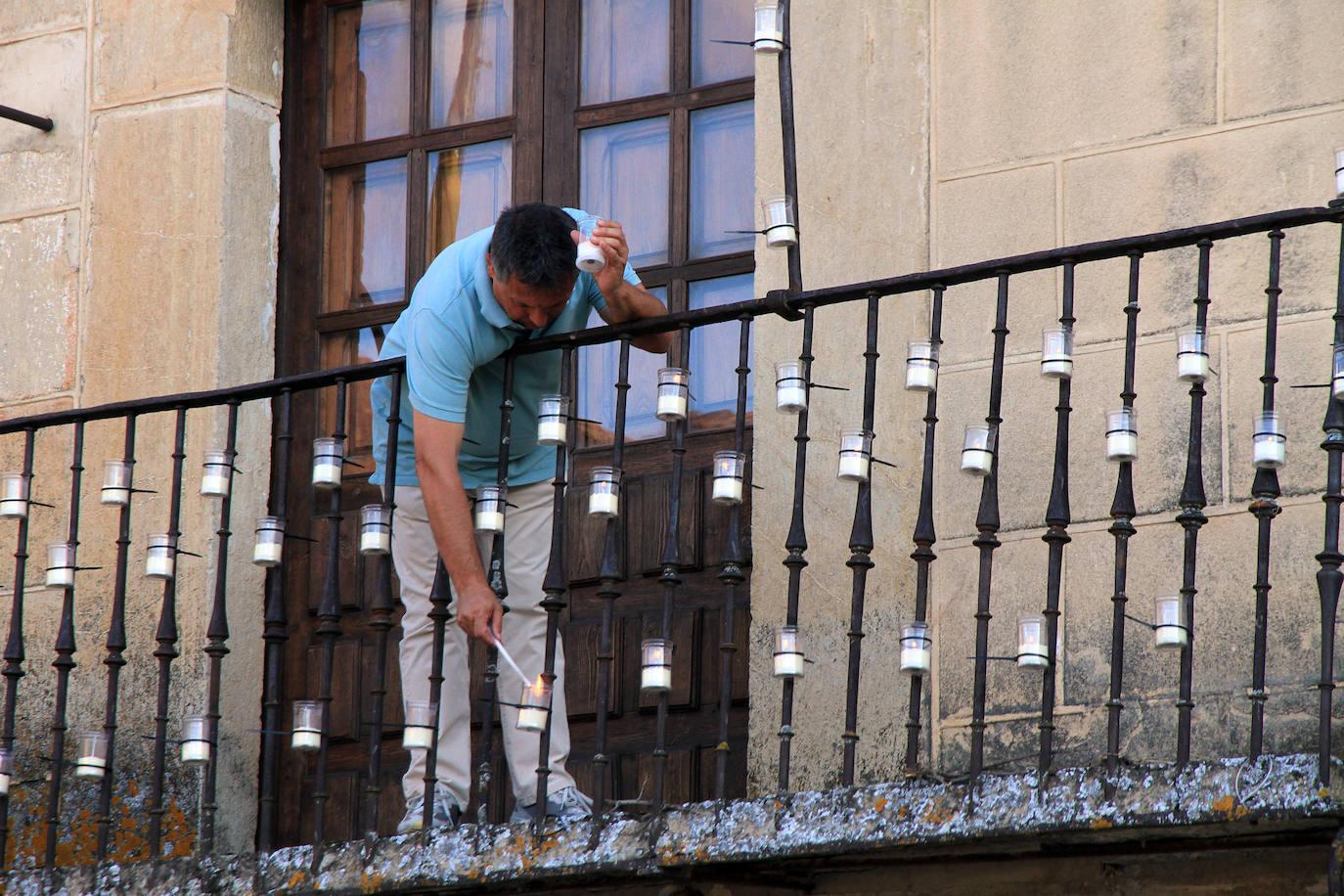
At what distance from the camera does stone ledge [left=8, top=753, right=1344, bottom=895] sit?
4547mm

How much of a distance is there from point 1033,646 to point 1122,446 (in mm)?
468

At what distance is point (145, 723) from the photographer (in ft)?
22.7

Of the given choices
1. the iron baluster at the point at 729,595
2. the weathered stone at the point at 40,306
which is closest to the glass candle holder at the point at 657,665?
the iron baluster at the point at 729,595

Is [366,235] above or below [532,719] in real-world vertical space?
above

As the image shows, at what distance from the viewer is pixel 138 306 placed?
7.24 metres

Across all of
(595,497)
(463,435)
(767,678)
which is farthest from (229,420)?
(767,678)

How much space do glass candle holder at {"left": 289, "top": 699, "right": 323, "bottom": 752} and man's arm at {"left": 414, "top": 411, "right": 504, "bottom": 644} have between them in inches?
18.1

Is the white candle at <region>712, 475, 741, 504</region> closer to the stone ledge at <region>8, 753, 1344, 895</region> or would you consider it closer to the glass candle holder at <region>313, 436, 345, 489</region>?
the stone ledge at <region>8, 753, 1344, 895</region>

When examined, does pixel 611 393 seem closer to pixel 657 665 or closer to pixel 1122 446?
pixel 657 665

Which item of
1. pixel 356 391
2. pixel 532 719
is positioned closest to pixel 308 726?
pixel 532 719

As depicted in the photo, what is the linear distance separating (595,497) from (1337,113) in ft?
6.77

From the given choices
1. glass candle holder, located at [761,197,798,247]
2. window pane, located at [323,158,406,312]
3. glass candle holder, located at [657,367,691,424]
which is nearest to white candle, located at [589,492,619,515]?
glass candle holder, located at [657,367,691,424]

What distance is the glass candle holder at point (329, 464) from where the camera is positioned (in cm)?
584

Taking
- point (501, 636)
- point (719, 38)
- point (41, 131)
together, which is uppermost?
point (719, 38)
